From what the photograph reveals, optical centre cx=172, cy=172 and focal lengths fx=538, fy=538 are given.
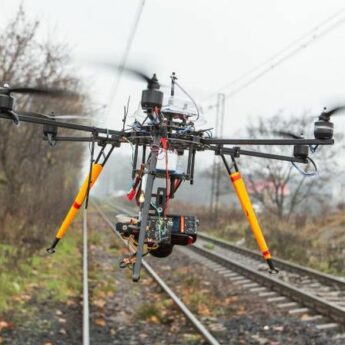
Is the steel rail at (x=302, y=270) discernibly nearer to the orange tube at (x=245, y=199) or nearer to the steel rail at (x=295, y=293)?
the steel rail at (x=295, y=293)

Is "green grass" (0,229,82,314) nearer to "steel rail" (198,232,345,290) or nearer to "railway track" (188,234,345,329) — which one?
"railway track" (188,234,345,329)

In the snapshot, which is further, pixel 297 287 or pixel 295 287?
pixel 297 287

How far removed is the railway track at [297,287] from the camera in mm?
11039

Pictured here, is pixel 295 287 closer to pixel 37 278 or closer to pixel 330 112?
pixel 37 278

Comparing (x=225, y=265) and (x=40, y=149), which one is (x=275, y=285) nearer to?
(x=225, y=265)

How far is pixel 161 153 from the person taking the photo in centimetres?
314

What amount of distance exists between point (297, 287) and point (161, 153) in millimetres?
11859

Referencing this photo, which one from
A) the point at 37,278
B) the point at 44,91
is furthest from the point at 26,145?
the point at 44,91

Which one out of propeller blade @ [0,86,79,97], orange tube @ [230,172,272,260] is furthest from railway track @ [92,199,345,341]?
propeller blade @ [0,86,79,97]

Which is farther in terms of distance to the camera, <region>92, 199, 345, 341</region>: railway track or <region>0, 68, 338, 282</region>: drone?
<region>92, 199, 345, 341</region>: railway track

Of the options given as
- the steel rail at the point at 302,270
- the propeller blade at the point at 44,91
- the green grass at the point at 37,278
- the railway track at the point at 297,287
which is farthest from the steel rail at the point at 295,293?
the propeller blade at the point at 44,91

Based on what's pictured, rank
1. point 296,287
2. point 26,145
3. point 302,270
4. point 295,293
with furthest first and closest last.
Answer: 1. point 26,145
2. point 302,270
3. point 296,287
4. point 295,293

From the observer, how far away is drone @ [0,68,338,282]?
2.95 m

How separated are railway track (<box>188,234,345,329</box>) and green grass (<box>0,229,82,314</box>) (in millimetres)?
4722
